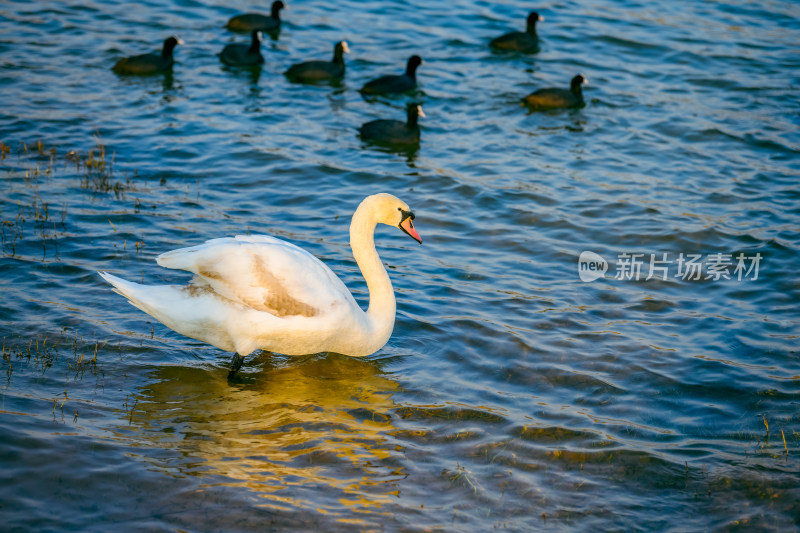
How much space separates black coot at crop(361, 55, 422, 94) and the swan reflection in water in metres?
8.32

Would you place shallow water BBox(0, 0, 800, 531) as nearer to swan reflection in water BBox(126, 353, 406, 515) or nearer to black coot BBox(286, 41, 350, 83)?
swan reflection in water BBox(126, 353, 406, 515)

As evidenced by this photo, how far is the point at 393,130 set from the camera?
13.4 meters

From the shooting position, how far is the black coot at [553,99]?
14.9m

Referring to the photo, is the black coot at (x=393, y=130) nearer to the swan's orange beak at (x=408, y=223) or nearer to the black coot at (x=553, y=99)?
the black coot at (x=553, y=99)

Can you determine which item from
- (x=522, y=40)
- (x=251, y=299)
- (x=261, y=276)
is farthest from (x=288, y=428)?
(x=522, y=40)

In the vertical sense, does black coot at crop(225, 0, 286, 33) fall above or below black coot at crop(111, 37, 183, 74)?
above

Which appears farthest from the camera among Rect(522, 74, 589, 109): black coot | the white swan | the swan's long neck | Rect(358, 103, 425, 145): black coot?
Rect(522, 74, 589, 109): black coot

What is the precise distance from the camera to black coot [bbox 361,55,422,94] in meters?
15.4

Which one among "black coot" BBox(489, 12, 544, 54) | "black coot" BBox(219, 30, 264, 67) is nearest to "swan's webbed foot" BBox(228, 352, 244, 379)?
"black coot" BBox(219, 30, 264, 67)

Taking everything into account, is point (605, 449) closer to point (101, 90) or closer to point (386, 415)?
point (386, 415)

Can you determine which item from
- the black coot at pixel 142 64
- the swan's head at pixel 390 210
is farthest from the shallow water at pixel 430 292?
the swan's head at pixel 390 210

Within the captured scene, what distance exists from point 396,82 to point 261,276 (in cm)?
886

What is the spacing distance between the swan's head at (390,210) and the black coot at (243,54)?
9.28 meters

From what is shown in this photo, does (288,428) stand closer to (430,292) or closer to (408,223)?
(408,223)
